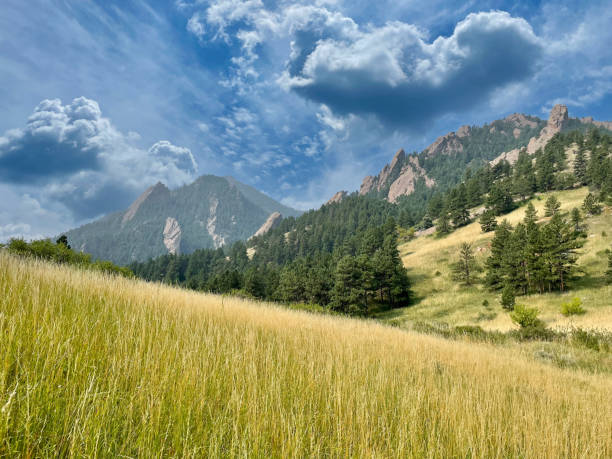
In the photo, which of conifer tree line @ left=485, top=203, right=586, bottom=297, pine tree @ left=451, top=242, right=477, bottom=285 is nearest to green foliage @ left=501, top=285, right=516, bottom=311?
conifer tree line @ left=485, top=203, right=586, bottom=297

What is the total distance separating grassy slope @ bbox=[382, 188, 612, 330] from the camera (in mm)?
24859

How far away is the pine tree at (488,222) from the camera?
5675 centimetres

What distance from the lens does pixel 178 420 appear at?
165cm

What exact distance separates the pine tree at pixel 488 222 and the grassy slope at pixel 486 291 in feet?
6.18

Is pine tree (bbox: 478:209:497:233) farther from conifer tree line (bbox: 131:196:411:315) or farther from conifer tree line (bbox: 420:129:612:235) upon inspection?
conifer tree line (bbox: 131:196:411:315)

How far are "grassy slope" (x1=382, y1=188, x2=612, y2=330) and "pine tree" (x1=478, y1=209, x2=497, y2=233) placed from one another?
6.18ft

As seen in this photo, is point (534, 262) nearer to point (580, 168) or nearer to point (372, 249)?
point (372, 249)

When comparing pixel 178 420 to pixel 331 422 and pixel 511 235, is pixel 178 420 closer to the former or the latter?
pixel 331 422

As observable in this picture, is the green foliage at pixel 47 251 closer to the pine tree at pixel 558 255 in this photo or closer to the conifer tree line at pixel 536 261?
the conifer tree line at pixel 536 261

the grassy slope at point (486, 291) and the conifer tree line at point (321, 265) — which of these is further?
the conifer tree line at point (321, 265)

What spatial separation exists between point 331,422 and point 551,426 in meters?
2.03

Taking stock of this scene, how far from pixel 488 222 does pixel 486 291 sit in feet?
82.2

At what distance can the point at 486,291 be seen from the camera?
38.3m

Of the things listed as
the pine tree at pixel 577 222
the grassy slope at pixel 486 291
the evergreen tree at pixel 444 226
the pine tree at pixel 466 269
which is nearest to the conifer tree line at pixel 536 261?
the grassy slope at pixel 486 291
